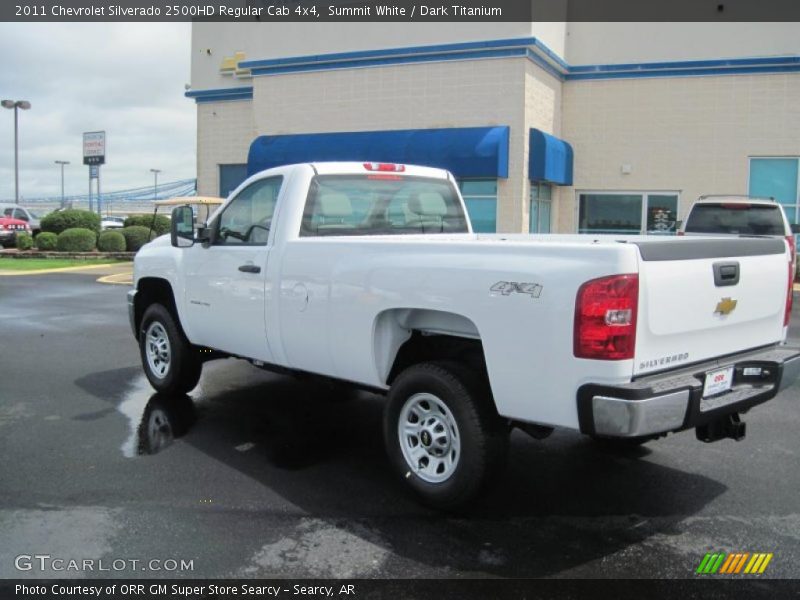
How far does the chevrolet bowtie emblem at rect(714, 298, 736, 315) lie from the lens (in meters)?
4.15

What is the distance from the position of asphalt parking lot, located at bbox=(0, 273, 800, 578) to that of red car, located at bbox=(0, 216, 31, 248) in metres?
26.5

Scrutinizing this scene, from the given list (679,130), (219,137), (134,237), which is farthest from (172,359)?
(134,237)

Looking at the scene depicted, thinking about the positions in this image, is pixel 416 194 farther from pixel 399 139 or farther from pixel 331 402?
pixel 399 139

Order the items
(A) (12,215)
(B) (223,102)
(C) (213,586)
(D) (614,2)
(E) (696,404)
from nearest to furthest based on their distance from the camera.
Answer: (C) (213,586), (E) (696,404), (D) (614,2), (B) (223,102), (A) (12,215)

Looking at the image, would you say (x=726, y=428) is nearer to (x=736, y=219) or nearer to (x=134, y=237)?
(x=736, y=219)

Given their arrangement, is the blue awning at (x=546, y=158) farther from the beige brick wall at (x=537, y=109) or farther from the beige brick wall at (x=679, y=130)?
the beige brick wall at (x=679, y=130)

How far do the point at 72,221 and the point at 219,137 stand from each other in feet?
23.7

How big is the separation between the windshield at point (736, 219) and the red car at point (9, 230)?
27.2 meters

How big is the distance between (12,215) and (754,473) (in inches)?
1372

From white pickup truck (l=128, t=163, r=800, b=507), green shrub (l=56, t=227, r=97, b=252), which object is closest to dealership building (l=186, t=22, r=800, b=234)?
green shrub (l=56, t=227, r=97, b=252)

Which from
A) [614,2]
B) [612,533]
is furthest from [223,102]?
[612,533]

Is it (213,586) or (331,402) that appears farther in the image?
(331,402)

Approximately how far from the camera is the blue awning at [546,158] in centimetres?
1861

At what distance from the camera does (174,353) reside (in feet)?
22.3
